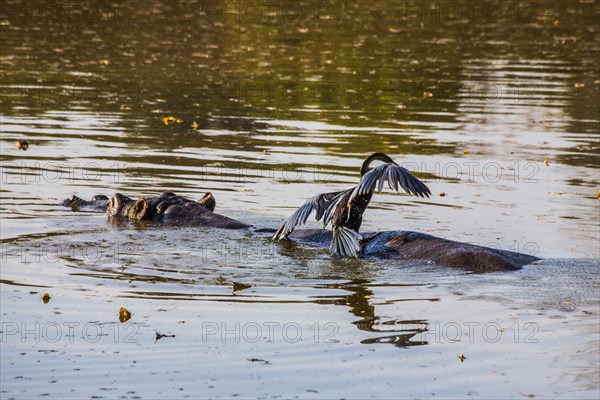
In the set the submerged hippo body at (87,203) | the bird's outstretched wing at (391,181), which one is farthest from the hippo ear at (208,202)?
the bird's outstretched wing at (391,181)

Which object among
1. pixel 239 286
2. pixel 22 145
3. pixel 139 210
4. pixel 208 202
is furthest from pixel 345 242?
pixel 22 145

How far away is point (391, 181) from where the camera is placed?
898 cm

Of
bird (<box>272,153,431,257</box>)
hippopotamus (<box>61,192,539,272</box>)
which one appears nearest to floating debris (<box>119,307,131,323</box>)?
bird (<box>272,153,431,257</box>)

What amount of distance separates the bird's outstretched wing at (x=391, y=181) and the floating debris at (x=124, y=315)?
7.77 feet

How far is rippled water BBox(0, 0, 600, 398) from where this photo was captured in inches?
265

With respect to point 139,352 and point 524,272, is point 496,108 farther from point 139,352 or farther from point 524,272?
point 139,352

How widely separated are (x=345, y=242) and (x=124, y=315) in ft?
7.99

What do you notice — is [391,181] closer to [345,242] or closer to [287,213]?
[345,242]

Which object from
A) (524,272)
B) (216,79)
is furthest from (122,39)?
(524,272)

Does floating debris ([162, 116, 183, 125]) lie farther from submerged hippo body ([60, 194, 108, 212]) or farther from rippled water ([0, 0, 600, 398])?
submerged hippo body ([60, 194, 108, 212])

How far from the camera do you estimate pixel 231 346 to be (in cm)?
708

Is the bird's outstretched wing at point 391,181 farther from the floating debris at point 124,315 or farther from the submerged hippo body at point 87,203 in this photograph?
the submerged hippo body at point 87,203

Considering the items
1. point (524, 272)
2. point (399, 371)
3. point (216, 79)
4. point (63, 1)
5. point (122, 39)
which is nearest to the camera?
point (399, 371)

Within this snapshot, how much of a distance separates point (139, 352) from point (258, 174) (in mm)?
6787
